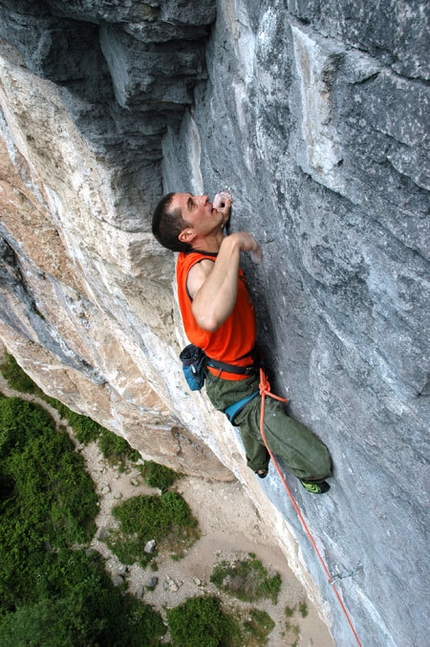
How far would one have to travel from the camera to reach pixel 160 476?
9.56 metres

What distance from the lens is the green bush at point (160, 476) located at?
9516mm

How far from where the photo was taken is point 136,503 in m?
9.36

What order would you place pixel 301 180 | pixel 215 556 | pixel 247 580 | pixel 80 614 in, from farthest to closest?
pixel 215 556
pixel 247 580
pixel 80 614
pixel 301 180

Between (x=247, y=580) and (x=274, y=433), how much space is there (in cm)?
656

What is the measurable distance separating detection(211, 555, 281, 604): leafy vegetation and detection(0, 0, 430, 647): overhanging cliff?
386 cm

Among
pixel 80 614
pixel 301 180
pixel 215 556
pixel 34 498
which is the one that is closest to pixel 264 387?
pixel 301 180

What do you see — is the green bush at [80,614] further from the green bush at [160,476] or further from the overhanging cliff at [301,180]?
the overhanging cliff at [301,180]

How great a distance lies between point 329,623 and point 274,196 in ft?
14.2

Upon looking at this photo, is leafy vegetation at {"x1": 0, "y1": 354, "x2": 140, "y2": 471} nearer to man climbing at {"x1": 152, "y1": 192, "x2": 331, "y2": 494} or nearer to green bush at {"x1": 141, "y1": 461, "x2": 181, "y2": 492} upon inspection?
green bush at {"x1": 141, "y1": 461, "x2": 181, "y2": 492}

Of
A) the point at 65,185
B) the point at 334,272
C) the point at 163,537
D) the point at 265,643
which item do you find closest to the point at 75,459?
the point at 163,537

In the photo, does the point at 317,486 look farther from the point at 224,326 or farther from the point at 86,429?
the point at 86,429

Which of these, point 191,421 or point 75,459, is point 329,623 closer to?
point 191,421

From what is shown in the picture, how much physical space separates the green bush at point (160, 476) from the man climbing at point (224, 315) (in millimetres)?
6894

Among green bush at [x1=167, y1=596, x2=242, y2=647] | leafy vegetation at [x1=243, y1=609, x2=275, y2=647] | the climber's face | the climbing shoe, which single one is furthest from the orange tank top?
leafy vegetation at [x1=243, y1=609, x2=275, y2=647]
